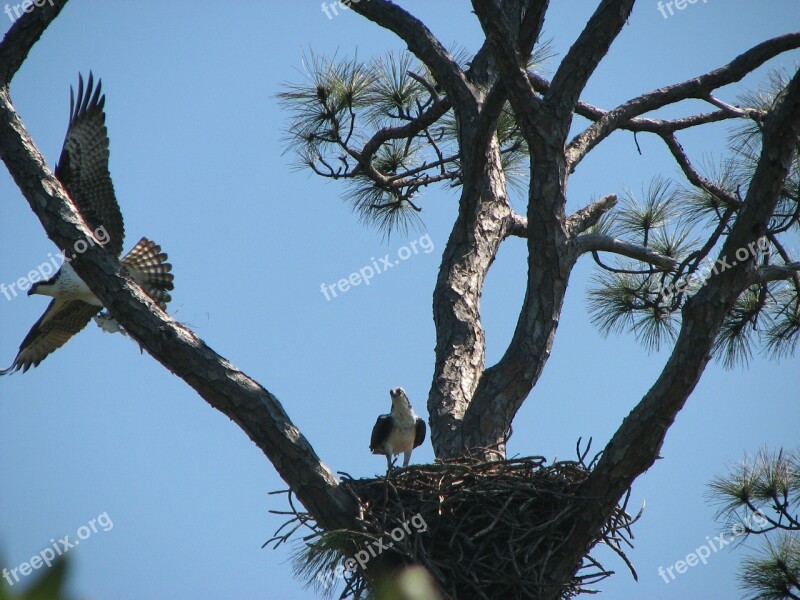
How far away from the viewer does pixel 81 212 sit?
6.21 metres

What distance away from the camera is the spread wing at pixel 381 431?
5.54m

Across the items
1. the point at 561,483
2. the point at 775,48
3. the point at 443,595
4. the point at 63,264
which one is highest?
the point at 63,264

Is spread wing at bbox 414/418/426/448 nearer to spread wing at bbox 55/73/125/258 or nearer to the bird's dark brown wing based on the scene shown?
the bird's dark brown wing

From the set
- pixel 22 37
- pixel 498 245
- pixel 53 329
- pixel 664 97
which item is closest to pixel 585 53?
pixel 664 97

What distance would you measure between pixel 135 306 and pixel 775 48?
11.7ft

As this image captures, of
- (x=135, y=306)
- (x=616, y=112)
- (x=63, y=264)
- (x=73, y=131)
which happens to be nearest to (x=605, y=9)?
(x=616, y=112)

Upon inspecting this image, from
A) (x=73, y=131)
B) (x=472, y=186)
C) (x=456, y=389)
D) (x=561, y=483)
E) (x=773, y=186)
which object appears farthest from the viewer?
(x=73, y=131)

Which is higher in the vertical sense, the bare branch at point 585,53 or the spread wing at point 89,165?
the spread wing at point 89,165

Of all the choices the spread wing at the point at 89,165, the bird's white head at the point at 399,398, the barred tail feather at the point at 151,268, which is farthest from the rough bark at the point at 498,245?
the barred tail feather at the point at 151,268

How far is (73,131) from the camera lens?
6145mm

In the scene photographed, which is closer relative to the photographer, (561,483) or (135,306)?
(135,306)

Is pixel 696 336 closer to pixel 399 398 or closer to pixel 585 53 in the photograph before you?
pixel 585 53

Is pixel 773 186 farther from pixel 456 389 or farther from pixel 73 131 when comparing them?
pixel 73 131

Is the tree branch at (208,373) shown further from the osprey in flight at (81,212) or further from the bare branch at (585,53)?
the osprey in flight at (81,212)
